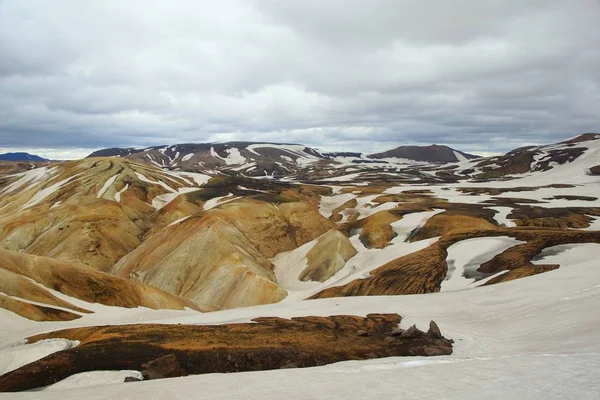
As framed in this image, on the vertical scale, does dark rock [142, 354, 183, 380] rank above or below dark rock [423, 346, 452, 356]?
above

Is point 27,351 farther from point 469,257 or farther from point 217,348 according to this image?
point 469,257

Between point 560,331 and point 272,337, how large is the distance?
14.6 metres

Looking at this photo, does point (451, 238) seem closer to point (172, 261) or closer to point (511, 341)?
point (511, 341)

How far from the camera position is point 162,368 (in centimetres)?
1661

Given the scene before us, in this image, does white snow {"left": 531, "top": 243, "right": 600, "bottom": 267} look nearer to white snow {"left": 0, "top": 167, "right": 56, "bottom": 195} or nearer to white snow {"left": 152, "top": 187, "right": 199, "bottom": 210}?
white snow {"left": 152, "top": 187, "right": 199, "bottom": 210}

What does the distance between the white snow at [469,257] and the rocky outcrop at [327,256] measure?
71.7 ft

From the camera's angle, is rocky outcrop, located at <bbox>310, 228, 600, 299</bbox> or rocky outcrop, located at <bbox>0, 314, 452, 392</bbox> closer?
rocky outcrop, located at <bbox>0, 314, 452, 392</bbox>

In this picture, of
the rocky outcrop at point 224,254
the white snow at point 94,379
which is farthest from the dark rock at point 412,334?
the rocky outcrop at point 224,254

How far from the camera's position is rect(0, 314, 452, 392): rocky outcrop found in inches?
683

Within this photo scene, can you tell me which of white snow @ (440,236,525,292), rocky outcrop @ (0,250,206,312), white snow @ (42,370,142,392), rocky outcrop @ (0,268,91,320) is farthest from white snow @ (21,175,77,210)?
white snow @ (42,370,142,392)

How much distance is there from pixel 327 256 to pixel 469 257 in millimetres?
28053

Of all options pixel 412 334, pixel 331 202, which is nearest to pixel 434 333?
pixel 412 334

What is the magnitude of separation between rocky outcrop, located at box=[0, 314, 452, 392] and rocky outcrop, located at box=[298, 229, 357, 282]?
134ft

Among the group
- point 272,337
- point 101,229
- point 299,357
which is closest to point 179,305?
point 272,337
